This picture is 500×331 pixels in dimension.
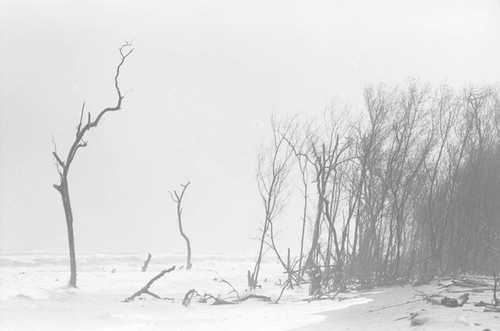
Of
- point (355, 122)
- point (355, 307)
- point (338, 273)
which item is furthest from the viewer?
point (355, 122)

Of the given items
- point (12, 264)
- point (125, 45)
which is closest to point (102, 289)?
point (125, 45)

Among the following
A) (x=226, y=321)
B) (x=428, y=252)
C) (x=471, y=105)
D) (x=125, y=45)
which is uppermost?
(x=125, y=45)

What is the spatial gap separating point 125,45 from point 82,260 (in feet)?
112

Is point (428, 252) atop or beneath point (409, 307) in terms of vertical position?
atop

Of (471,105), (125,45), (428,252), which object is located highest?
(125,45)

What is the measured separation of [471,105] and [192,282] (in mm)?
16055

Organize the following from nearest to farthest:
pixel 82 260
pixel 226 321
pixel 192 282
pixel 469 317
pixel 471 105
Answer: pixel 469 317, pixel 226 321, pixel 471 105, pixel 192 282, pixel 82 260

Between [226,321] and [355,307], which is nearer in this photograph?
[226,321]

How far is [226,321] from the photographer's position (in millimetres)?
12445

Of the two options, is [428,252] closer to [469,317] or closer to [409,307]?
[409,307]

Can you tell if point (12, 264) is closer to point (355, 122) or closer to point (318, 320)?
point (355, 122)

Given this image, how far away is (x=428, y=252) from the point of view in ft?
91.5

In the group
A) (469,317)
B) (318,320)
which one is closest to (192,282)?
(318,320)

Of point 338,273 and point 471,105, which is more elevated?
point 471,105
